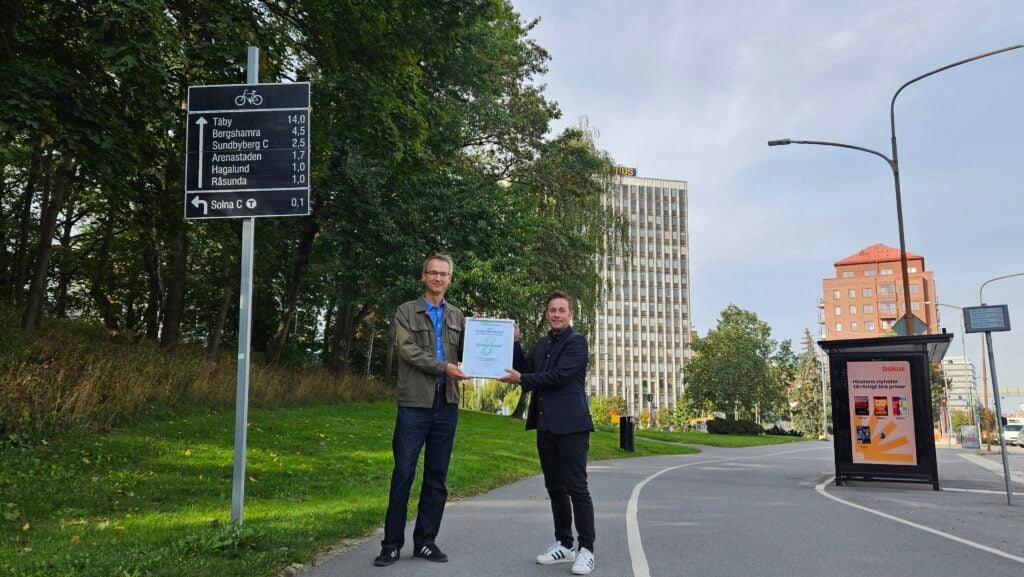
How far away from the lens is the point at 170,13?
12.4 meters

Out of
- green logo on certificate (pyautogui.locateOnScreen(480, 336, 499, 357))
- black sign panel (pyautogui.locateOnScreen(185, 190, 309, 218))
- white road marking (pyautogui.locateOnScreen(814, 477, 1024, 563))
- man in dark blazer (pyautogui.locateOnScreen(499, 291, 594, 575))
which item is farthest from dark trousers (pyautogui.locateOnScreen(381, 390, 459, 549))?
white road marking (pyautogui.locateOnScreen(814, 477, 1024, 563))

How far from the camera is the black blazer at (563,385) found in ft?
17.5

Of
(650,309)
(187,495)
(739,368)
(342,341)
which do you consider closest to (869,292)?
(650,309)

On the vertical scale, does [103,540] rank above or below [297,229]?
below

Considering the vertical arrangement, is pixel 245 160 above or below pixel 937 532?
above

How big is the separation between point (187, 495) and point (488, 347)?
4598mm

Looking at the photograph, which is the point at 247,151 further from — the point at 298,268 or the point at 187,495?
the point at 298,268

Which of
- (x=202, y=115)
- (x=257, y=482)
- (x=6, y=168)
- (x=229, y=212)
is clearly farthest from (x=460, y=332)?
(x=6, y=168)

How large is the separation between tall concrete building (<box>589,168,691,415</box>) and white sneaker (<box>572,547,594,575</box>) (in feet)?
456

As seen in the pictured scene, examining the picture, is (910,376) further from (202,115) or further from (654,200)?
(654,200)

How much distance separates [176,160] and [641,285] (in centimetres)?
13922

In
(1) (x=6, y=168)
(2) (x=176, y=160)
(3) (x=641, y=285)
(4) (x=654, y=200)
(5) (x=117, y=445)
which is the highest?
(4) (x=654, y=200)

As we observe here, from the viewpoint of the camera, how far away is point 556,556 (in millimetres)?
5371

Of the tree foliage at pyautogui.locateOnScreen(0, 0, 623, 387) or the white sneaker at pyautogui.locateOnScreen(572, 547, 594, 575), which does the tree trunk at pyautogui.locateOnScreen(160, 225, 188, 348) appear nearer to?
the tree foliage at pyautogui.locateOnScreen(0, 0, 623, 387)
